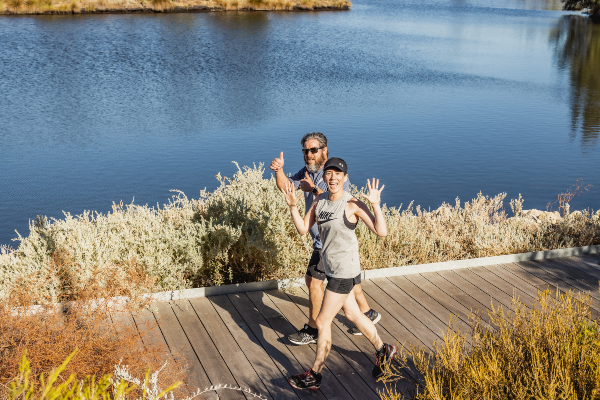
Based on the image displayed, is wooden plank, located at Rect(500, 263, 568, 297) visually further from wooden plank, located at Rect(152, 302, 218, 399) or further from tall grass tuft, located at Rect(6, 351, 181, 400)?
tall grass tuft, located at Rect(6, 351, 181, 400)

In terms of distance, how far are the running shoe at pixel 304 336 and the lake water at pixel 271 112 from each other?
8.19 m

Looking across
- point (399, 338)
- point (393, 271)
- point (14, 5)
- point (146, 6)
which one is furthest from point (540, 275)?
point (14, 5)

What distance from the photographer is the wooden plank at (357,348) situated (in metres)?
4.32

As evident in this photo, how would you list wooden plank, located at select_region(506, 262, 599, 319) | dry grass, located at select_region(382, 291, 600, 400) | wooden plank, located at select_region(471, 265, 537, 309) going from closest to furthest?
1. dry grass, located at select_region(382, 291, 600, 400)
2. wooden plank, located at select_region(471, 265, 537, 309)
3. wooden plank, located at select_region(506, 262, 599, 319)

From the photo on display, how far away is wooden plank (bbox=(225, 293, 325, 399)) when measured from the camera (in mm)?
4340

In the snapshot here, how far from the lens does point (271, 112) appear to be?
1872 cm

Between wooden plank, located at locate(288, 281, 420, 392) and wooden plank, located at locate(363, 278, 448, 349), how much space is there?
0.24 metres

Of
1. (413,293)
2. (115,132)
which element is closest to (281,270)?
(413,293)

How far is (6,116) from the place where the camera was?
55.5ft

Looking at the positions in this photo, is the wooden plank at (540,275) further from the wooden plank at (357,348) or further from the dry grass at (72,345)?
the dry grass at (72,345)

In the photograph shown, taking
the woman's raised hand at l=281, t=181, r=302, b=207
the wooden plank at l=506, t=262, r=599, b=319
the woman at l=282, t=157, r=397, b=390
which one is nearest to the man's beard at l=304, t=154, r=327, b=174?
the woman's raised hand at l=281, t=181, r=302, b=207

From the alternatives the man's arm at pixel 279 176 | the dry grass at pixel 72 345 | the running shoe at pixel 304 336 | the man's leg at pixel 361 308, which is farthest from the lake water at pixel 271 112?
the running shoe at pixel 304 336

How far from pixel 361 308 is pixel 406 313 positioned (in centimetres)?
61

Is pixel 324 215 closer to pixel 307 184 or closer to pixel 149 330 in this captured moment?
pixel 307 184
